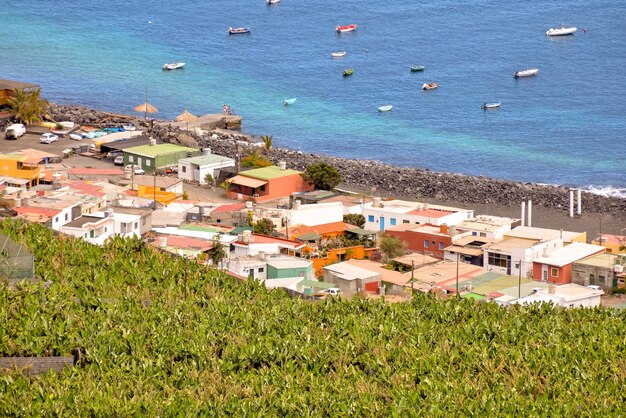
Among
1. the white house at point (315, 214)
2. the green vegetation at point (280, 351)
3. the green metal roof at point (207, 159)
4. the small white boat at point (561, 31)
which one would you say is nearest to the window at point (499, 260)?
the white house at point (315, 214)

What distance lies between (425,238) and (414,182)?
1226 cm

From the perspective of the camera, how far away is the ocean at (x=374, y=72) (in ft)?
214

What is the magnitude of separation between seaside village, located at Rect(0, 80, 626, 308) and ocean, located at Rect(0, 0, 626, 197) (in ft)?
47.1

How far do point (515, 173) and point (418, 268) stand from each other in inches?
980

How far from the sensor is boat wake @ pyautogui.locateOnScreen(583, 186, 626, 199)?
5438cm

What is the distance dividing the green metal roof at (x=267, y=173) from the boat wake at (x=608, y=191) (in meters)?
14.5

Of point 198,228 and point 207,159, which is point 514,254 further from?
point 207,159

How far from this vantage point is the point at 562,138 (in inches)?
2667

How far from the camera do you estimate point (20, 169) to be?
44594 millimetres

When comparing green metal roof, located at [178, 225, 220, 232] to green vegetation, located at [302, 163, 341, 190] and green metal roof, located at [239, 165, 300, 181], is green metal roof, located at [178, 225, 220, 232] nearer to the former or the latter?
green metal roof, located at [239, 165, 300, 181]

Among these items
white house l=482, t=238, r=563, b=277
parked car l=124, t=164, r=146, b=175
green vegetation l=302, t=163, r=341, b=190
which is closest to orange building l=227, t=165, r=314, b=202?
green vegetation l=302, t=163, r=341, b=190

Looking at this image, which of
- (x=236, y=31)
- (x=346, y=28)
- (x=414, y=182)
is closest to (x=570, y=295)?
→ (x=414, y=182)

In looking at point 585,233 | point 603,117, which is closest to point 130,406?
point 585,233

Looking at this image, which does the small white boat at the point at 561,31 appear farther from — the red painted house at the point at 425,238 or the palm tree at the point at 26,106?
the red painted house at the point at 425,238
